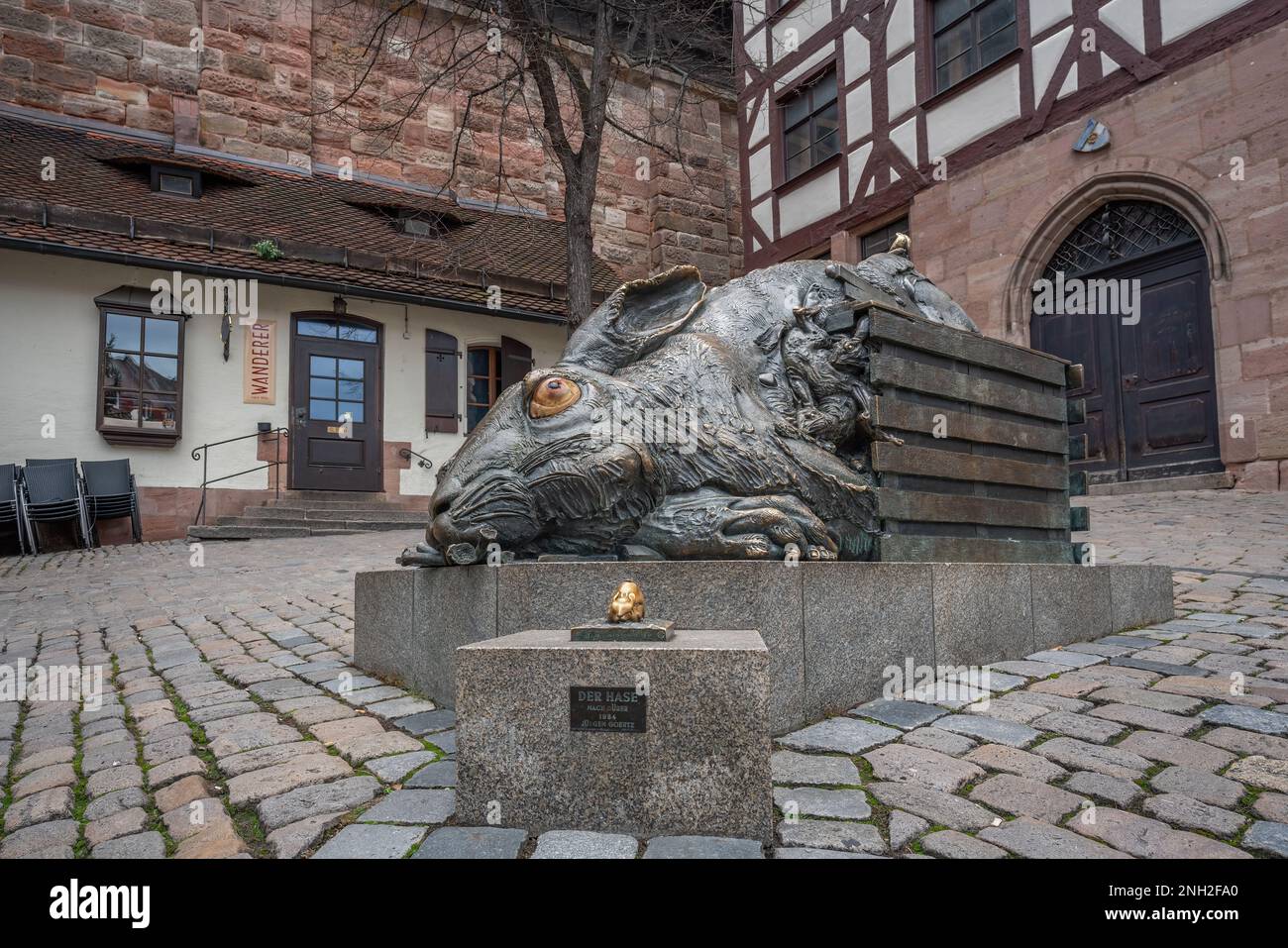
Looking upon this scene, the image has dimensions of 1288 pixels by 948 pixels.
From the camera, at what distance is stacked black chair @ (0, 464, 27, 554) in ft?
36.1

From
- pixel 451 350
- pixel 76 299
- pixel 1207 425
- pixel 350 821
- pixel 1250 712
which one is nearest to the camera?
pixel 350 821

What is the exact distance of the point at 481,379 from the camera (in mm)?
15547

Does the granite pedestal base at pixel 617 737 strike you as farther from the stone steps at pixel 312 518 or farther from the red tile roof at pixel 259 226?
the red tile roof at pixel 259 226

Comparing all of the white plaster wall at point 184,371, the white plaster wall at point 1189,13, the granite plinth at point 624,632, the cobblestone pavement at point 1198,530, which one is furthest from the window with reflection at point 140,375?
the white plaster wall at point 1189,13

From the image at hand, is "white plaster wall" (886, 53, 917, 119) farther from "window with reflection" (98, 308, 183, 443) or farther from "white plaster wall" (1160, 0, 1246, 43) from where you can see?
"window with reflection" (98, 308, 183, 443)

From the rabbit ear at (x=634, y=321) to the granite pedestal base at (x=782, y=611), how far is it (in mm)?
1172

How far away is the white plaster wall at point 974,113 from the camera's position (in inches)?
468

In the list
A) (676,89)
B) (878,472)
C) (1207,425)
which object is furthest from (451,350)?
(878,472)

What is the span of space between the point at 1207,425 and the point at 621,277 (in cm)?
1147

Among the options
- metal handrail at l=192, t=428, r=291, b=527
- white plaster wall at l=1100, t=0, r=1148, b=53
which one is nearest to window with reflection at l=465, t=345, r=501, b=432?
metal handrail at l=192, t=428, r=291, b=527

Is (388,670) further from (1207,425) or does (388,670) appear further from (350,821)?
(1207,425)

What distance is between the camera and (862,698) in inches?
126

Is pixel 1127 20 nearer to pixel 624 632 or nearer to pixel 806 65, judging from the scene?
pixel 806 65

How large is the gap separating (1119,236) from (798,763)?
424 inches
